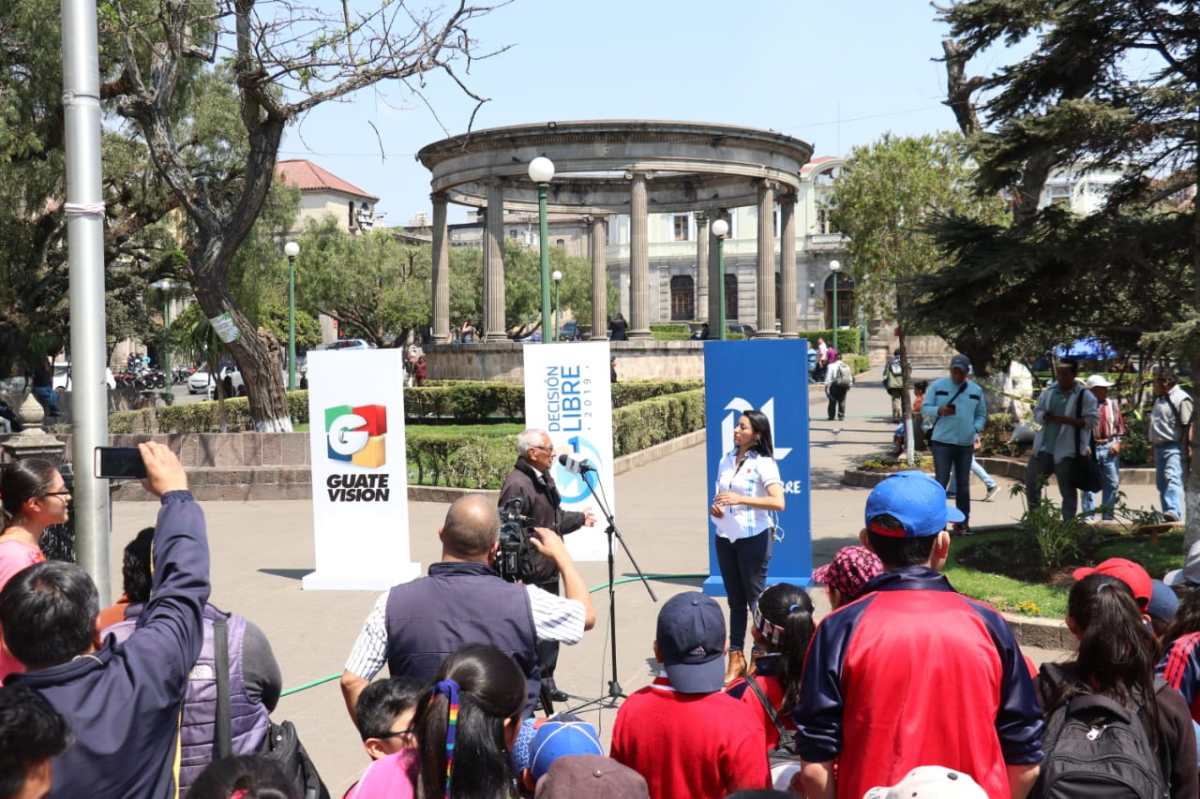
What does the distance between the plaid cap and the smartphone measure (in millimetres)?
2406

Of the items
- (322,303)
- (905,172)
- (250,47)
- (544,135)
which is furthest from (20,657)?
(322,303)

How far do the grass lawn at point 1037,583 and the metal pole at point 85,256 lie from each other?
6.59 m

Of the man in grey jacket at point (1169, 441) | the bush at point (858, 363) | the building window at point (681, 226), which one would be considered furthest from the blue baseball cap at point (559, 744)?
the building window at point (681, 226)

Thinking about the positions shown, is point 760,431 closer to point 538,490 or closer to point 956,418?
point 538,490

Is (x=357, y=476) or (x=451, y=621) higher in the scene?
(x=451, y=621)

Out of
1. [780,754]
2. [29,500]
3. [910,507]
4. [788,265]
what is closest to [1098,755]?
[910,507]

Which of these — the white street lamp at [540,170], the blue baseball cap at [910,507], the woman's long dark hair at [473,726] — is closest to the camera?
the woman's long dark hair at [473,726]

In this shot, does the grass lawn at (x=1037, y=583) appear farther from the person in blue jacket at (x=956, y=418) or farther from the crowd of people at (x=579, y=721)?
the crowd of people at (x=579, y=721)

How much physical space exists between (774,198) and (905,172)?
54.3ft

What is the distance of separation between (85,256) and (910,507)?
392cm

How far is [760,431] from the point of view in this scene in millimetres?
8016

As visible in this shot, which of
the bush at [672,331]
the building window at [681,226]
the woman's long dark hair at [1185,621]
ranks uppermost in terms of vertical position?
the building window at [681,226]

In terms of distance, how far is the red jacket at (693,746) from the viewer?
354 centimetres

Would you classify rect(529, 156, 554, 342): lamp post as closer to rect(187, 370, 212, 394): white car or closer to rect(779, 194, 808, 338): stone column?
rect(779, 194, 808, 338): stone column
